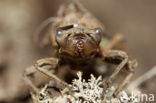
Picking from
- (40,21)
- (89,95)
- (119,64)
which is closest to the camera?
(89,95)

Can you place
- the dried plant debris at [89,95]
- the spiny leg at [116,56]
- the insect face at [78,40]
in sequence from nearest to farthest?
the dried plant debris at [89,95] < the insect face at [78,40] < the spiny leg at [116,56]

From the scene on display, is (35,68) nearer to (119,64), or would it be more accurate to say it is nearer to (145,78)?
(119,64)

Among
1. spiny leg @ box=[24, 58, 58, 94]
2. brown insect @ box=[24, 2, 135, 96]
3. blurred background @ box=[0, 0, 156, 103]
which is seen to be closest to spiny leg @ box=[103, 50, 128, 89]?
brown insect @ box=[24, 2, 135, 96]

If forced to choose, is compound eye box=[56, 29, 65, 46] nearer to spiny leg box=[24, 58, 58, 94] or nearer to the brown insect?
the brown insect

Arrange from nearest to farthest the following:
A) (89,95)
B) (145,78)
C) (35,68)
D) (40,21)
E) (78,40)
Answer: (89,95) → (78,40) → (35,68) → (145,78) → (40,21)

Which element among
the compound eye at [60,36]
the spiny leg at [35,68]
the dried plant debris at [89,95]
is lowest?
the dried plant debris at [89,95]

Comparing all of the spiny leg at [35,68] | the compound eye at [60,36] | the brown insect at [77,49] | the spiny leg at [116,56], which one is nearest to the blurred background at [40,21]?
the spiny leg at [35,68]

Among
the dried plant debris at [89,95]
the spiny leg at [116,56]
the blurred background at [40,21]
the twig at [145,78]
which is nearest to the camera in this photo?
the dried plant debris at [89,95]

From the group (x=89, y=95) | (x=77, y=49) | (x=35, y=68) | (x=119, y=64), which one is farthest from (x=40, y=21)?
(x=89, y=95)

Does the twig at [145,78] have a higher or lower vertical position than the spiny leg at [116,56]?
lower

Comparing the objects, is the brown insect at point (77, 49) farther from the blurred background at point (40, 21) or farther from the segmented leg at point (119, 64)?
the blurred background at point (40, 21)
